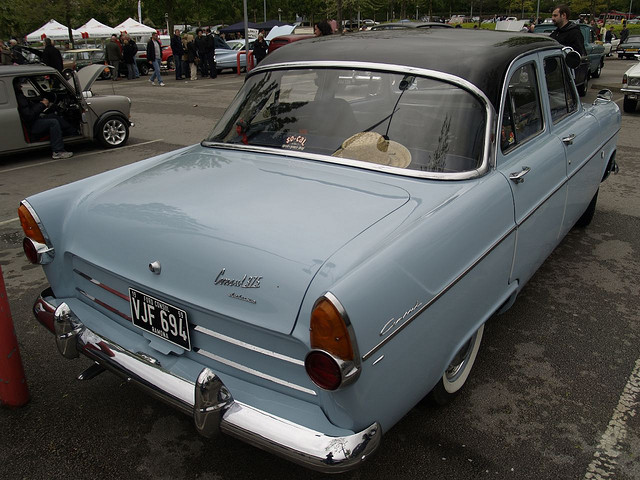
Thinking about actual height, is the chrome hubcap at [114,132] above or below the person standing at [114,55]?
below

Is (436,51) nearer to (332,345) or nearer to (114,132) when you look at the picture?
(332,345)

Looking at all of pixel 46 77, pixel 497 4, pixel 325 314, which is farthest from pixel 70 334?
pixel 497 4

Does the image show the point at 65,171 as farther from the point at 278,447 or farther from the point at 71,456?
the point at 278,447

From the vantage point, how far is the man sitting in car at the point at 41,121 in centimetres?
834

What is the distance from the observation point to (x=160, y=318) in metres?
2.38

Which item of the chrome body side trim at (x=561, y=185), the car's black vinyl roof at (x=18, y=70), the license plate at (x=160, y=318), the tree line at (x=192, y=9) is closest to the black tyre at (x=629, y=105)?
the chrome body side trim at (x=561, y=185)

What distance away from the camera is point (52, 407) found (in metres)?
3.00

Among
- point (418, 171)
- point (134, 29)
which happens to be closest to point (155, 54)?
point (134, 29)

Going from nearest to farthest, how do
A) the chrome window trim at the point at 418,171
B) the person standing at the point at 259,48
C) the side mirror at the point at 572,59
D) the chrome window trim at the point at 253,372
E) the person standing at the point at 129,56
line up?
the chrome window trim at the point at 253,372
the chrome window trim at the point at 418,171
the side mirror at the point at 572,59
the person standing at the point at 259,48
the person standing at the point at 129,56

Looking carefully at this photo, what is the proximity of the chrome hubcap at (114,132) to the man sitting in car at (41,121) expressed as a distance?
56 cm

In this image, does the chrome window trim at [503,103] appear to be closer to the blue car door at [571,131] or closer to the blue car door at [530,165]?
the blue car door at [530,165]

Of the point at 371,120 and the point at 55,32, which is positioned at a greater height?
the point at 55,32

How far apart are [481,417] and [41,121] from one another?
823 centimetres

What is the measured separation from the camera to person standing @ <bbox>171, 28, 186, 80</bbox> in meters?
20.5
